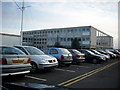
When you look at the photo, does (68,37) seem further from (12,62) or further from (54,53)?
(12,62)

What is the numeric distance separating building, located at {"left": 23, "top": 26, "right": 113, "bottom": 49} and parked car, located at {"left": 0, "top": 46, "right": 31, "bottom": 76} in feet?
151

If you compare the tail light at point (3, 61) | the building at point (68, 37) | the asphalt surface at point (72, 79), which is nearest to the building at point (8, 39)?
the building at point (68, 37)

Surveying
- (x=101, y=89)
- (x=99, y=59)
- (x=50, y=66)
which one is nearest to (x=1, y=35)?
(x=99, y=59)

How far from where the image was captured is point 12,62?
5.11 m

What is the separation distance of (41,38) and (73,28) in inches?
696

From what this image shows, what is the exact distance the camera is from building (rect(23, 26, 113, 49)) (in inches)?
2019

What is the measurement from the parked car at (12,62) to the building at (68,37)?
45982 millimetres

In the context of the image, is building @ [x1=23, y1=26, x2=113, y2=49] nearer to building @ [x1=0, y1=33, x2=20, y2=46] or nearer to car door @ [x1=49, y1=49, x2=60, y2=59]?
building @ [x1=0, y1=33, x2=20, y2=46]

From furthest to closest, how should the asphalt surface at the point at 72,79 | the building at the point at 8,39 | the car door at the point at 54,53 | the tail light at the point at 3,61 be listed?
the building at the point at 8,39 → the car door at the point at 54,53 → the asphalt surface at the point at 72,79 → the tail light at the point at 3,61

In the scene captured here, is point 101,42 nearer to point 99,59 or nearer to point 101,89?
point 99,59

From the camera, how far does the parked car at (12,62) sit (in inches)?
192

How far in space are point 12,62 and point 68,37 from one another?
5056cm

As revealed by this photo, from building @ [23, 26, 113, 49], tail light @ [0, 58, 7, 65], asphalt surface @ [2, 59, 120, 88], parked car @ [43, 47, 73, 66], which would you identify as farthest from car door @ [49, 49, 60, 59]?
building @ [23, 26, 113, 49]

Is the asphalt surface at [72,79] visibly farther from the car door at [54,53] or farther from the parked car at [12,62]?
the car door at [54,53]
